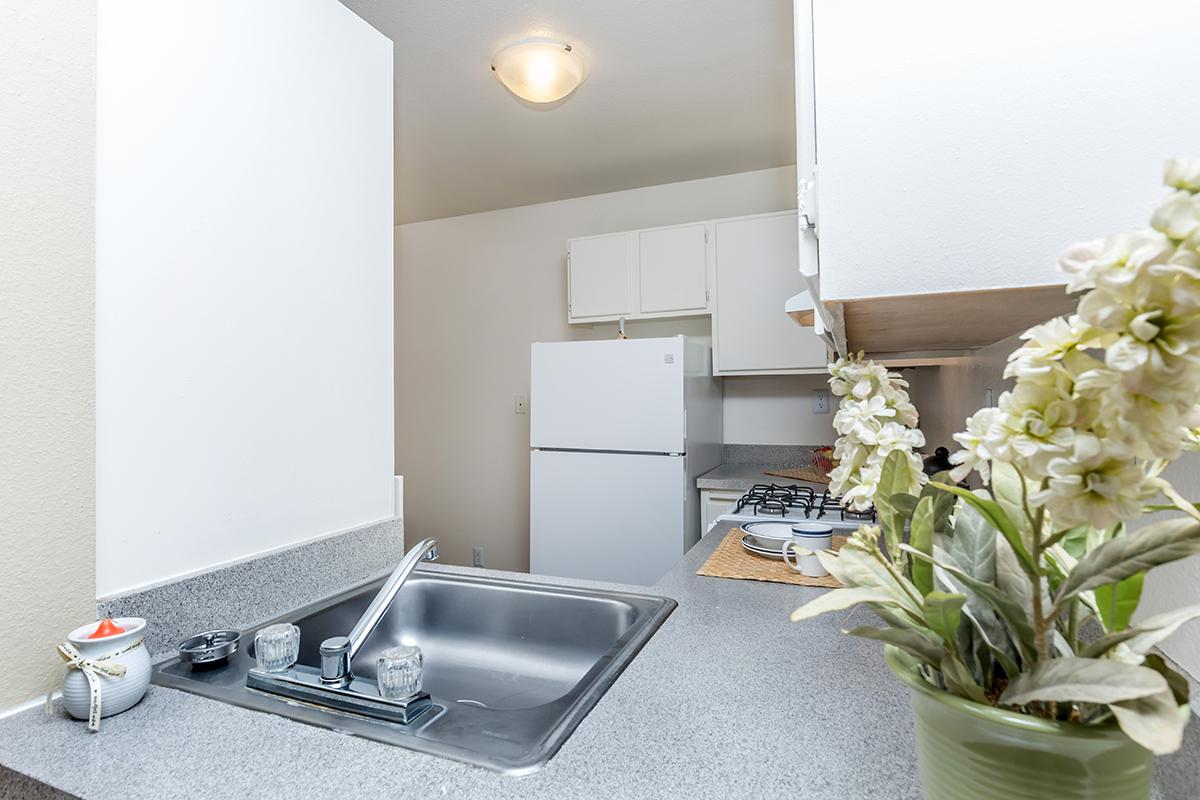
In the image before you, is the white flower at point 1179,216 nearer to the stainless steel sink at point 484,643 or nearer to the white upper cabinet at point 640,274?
the stainless steel sink at point 484,643

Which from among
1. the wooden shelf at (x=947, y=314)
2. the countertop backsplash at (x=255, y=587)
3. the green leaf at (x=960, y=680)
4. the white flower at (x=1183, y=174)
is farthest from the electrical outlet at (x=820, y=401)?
the white flower at (x=1183, y=174)

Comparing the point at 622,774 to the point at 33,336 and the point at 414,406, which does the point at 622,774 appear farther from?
the point at 414,406

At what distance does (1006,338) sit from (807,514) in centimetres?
75

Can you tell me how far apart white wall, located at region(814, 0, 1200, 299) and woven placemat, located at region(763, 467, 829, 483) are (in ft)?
6.68

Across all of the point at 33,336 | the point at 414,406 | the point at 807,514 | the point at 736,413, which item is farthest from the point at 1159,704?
the point at 414,406

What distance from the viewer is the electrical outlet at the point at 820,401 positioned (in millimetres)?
3020

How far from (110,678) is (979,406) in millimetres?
1872

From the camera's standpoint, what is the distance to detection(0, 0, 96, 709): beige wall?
0.73 metres

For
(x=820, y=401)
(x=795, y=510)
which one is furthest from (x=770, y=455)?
(x=795, y=510)

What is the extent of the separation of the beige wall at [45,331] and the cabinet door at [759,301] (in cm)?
240

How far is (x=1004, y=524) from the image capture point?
1.21 ft

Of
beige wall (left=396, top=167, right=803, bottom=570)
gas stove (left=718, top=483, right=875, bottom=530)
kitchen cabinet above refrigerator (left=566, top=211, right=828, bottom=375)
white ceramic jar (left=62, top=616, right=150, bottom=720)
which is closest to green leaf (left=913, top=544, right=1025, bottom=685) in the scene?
white ceramic jar (left=62, top=616, right=150, bottom=720)

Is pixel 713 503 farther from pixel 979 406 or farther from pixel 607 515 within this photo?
pixel 979 406

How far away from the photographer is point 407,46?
1.98m
